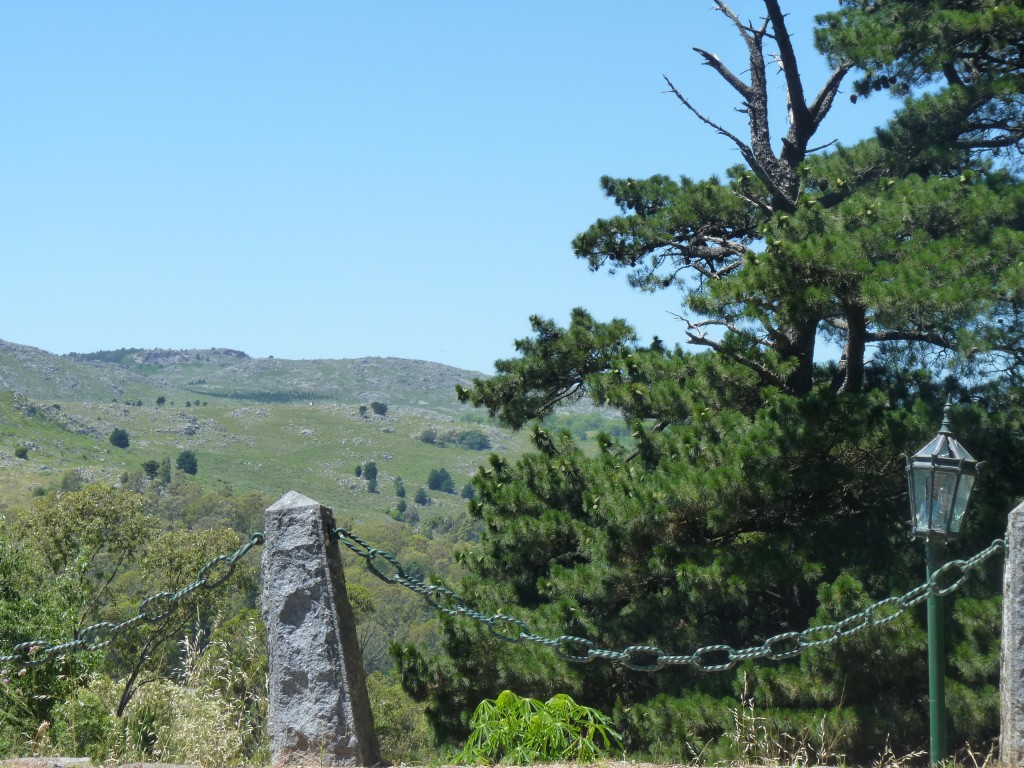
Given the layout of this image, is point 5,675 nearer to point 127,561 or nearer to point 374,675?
point 127,561

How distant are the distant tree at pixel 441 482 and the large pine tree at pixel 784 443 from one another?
170 metres

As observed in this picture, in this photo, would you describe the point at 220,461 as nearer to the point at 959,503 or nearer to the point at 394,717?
the point at 394,717

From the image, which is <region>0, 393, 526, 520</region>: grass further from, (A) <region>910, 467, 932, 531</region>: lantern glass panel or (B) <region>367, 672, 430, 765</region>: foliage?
(A) <region>910, 467, 932, 531</region>: lantern glass panel

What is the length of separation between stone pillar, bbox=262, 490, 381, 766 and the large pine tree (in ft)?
16.7

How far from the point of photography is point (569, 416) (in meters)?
192

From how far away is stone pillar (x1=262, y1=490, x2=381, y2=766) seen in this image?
4824mm

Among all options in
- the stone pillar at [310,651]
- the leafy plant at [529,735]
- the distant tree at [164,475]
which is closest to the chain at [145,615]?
the stone pillar at [310,651]

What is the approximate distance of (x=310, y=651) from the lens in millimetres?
4891

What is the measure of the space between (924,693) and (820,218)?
16.3 feet

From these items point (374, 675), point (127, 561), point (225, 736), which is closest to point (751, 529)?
point (225, 736)

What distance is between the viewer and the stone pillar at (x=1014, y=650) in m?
4.61

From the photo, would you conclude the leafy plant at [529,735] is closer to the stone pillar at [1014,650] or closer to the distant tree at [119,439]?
the stone pillar at [1014,650]

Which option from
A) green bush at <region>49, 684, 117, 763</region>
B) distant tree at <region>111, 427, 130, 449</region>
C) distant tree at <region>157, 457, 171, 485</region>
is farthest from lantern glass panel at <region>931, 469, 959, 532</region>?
distant tree at <region>111, 427, 130, 449</region>

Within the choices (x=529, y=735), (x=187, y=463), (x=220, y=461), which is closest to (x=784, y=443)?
(x=529, y=735)
